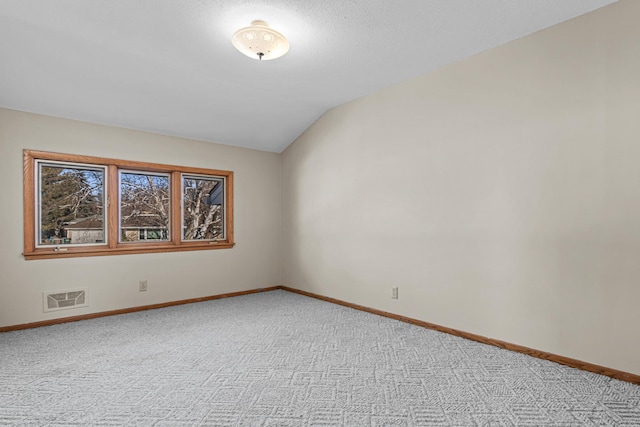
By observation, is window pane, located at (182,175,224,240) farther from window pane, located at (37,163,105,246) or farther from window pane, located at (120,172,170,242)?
window pane, located at (37,163,105,246)

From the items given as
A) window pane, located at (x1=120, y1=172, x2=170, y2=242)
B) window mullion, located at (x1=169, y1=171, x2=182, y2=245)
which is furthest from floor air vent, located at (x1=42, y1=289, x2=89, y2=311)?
window mullion, located at (x1=169, y1=171, x2=182, y2=245)

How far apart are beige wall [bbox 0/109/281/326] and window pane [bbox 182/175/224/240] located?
0.82ft

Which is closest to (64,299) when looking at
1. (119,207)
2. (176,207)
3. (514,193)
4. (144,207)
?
Answer: (119,207)

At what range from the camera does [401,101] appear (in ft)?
12.0

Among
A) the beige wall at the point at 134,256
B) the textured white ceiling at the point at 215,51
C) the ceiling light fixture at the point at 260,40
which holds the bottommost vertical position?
the beige wall at the point at 134,256

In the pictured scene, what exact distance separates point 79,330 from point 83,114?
7.15ft

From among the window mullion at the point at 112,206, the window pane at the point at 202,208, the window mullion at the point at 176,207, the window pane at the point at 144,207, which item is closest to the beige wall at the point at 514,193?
the window pane at the point at 202,208

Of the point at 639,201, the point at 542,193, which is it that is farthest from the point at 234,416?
the point at 639,201

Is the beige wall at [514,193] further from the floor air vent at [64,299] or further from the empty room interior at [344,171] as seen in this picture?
the floor air vent at [64,299]

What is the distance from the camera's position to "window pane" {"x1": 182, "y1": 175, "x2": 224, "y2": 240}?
465 centimetres

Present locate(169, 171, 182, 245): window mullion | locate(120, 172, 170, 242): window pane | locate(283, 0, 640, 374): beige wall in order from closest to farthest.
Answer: locate(283, 0, 640, 374): beige wall < locate(120, 172, 170, 242): window pane < locate(169, 171, 182, 245): window mullion

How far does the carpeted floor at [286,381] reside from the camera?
1890mm

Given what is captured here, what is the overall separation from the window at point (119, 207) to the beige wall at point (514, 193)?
191 cm

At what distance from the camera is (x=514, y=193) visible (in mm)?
2803
